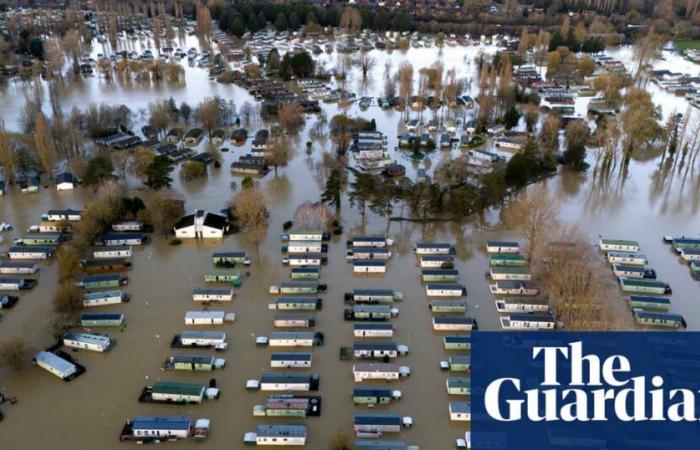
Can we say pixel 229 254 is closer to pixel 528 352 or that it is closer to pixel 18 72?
pixel 528 352

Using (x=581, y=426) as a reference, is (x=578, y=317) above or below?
above

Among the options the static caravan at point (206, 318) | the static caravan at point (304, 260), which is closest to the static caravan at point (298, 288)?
the static caravan at point (304, 260)

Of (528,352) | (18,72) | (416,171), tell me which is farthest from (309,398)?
(18,72)

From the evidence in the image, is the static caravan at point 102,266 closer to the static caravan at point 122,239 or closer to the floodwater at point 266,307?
the floodwater at point 266,307

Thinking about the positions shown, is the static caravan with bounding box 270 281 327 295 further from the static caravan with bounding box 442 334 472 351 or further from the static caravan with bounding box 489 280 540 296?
the static caravan with bounding box 489 280 540 296

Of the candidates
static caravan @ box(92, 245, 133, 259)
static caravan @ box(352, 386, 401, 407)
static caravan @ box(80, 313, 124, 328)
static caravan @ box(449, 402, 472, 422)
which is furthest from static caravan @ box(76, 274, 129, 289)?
static caravan @ box(449, 402, 472, 422)
